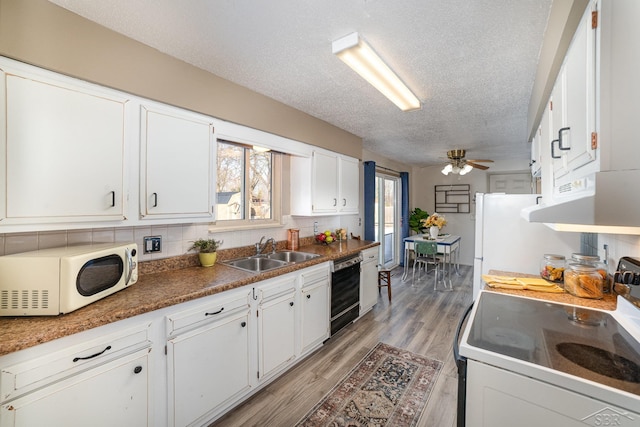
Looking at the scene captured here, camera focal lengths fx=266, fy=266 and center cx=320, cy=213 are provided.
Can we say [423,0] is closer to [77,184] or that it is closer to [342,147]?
[77,184]

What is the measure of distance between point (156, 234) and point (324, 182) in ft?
5.90

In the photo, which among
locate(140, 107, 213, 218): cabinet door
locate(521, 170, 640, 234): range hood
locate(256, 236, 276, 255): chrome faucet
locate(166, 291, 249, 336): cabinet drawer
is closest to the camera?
locate(521, 170, 640, 234): range hood

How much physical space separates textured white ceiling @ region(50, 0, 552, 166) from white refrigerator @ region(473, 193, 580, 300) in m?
0.95

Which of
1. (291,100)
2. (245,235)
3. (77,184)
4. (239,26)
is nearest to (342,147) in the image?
(291,100)

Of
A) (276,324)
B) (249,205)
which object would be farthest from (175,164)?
(276,324)

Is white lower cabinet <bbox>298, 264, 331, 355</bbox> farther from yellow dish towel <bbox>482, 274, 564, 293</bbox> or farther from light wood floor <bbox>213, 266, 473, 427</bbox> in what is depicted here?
yellow dish towel <bbox>482, 274, 564, 293</bbox>

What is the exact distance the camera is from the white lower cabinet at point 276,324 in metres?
1.94

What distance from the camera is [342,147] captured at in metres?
3.47

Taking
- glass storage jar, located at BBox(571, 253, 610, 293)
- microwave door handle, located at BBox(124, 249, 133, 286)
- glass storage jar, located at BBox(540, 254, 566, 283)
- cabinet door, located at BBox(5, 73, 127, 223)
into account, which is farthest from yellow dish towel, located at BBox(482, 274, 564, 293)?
cabinet door, located at BBox(5, 73, 127, 223)

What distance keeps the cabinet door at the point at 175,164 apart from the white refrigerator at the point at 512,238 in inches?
107

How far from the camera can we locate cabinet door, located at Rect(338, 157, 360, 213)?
343 cm

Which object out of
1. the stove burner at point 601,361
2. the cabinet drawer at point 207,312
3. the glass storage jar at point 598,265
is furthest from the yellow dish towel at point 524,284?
the cabinet drawer at point 207,312

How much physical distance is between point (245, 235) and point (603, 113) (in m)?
2.41

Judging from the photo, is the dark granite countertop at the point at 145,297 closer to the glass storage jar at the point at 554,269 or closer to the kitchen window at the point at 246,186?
the kitchen window at the point at 246,186
